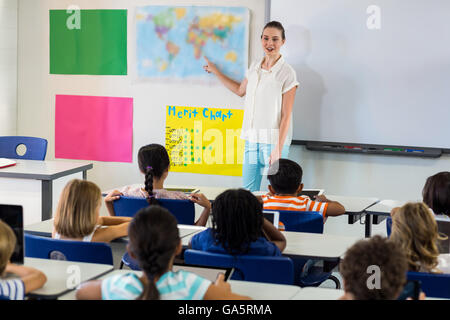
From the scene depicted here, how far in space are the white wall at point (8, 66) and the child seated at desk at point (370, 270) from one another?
4993 millimetres

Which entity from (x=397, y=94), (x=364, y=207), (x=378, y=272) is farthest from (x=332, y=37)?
(x=378, y=272)

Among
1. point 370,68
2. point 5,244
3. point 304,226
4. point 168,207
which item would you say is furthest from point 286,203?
point 370,68

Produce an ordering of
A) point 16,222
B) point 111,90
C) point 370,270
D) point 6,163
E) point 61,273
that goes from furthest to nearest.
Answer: point 111,90
point 6,163
point 61,273
point 16,222
point 370,270

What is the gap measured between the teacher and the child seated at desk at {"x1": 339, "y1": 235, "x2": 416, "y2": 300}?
3212 millimetres

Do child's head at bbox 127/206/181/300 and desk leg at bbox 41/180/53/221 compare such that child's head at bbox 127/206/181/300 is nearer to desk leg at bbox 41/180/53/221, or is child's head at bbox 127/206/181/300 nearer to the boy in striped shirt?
the boy in striped shirt

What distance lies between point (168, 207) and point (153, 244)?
64.1 inches

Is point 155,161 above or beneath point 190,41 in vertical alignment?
beneath

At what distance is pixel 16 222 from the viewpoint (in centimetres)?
227

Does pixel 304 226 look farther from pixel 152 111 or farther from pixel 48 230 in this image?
pixel 152 111

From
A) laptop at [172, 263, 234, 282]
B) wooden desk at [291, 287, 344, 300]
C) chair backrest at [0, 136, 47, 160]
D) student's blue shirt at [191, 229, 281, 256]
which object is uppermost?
chair backrest at [0, 136, 47, 160]

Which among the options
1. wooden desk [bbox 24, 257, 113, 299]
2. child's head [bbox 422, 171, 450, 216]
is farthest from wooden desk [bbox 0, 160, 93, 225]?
child's head [bbox 422, 171, 450, 216]

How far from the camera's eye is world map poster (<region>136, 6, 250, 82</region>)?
5.64m

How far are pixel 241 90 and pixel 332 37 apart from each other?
86 cm

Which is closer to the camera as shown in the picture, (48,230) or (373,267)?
(373,267)
